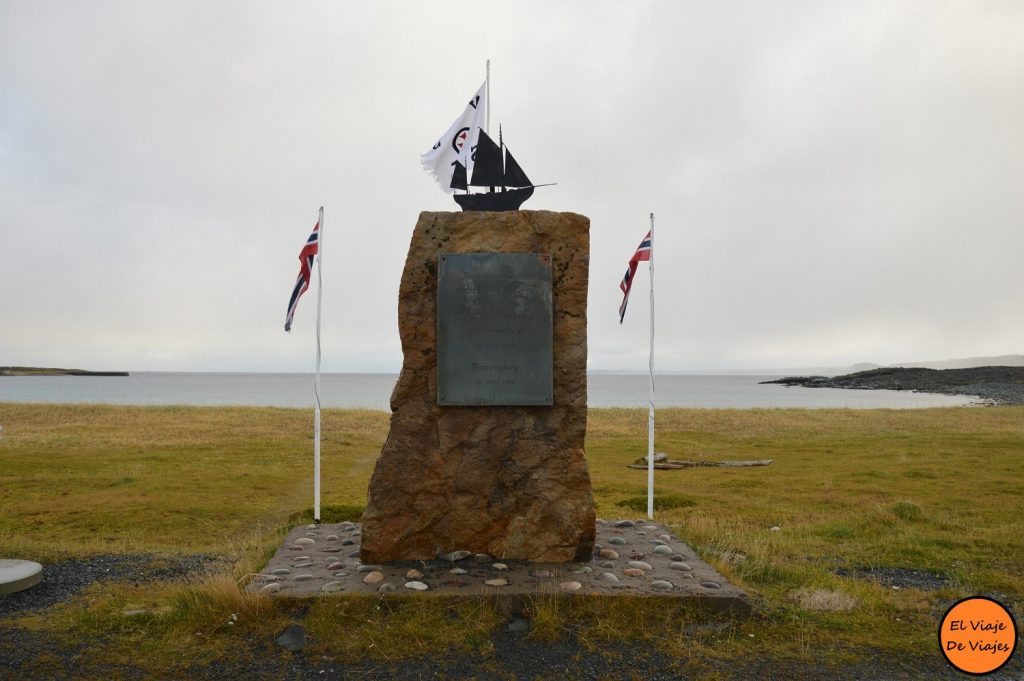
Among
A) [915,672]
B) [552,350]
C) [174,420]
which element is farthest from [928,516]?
[174,420]

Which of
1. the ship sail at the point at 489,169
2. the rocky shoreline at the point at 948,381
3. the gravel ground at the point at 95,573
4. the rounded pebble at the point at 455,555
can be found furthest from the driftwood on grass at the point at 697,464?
the rocky shoreline at the point at 948,381

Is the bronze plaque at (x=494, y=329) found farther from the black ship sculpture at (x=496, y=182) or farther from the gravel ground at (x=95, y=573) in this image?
the gravel ground at (x=95, y=573)

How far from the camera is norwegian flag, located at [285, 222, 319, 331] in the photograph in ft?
34.3

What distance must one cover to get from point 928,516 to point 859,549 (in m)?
3.02

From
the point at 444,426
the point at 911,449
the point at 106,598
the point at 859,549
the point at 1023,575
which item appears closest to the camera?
the point at 106,598

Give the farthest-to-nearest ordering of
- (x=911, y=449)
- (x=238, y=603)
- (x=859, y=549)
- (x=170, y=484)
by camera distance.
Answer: (x=911, y=449) < (x=170, y=484) < (x=859, y=549) < (x=238, y=603)

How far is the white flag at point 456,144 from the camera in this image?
909 cm

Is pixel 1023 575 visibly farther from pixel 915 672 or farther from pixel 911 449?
pixel 911 449

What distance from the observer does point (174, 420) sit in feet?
119

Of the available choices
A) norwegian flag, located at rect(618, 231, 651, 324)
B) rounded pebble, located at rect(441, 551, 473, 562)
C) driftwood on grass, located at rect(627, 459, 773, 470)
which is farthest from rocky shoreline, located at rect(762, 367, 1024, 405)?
rounded pebble, located at rect(441, 551, 473, 562)

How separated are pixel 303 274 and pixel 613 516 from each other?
703 centimetres

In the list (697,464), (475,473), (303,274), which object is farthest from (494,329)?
(697,464)

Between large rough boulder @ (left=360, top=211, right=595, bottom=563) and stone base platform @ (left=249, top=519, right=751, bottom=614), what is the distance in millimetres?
215

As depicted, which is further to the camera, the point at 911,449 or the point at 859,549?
the point at 911,449
